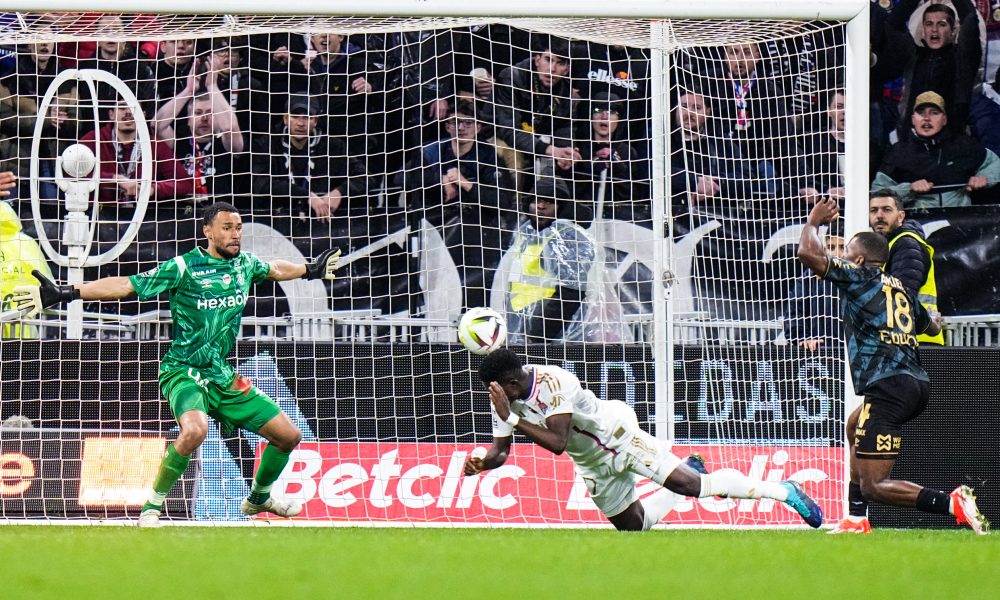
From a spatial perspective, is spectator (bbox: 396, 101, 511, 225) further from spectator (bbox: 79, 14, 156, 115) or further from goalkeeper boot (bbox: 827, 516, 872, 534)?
goalkeeper boot (bbox: 827, 516, 872, 534)

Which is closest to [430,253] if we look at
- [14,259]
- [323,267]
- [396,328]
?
[396,328]

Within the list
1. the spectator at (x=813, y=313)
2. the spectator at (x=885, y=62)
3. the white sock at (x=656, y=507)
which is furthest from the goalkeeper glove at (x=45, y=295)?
the spectator at (x=885, y=62)

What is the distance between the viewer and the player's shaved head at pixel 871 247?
29.9ft

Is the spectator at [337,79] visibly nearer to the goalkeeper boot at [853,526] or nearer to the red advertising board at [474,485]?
the red advertising board at [474,485]

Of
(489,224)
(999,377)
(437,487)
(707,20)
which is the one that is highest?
(707,20)

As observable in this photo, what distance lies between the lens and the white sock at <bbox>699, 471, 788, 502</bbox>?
8.52 m

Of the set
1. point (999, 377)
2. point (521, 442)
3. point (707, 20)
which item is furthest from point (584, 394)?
point (999, 377)

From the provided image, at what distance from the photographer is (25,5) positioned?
385 inches

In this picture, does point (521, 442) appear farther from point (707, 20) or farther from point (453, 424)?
point (707, 20)

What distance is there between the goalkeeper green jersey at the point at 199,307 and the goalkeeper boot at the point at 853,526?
165 inches

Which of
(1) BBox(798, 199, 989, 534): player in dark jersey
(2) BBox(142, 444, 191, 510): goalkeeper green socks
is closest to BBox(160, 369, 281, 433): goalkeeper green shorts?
(2) BBox(142, 444, 191, 510): goalkeeper green socks

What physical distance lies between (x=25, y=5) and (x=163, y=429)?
3.24 meters

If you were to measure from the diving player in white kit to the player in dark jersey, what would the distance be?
0.66 m

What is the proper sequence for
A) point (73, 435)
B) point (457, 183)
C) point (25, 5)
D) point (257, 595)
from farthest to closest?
point (457, 183)
point (73, 435)
point (25, 5)
point (257, 595)
